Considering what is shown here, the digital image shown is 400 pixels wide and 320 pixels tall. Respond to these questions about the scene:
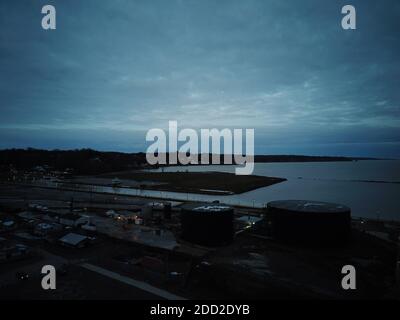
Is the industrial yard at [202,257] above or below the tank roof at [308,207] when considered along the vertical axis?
below

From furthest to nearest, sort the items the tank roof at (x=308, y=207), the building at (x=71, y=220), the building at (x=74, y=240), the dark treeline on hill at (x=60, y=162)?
the dark treeline on hill at (x=60, y=162), the building at (x=71, y=220), the tank roof at (x=308, y=207), the building at (x=74, y=240)

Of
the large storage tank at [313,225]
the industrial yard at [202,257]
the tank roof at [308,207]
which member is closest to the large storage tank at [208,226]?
the industrial yard at [202,257]

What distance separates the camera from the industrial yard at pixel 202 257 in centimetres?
1342

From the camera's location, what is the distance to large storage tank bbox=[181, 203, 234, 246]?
2064 centimetres

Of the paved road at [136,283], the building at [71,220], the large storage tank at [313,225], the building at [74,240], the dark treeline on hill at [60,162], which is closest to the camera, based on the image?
the paved road at [136,283]

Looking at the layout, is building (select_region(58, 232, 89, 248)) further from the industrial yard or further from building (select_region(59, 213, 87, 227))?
building (select_region(59, 213, 87, 227))

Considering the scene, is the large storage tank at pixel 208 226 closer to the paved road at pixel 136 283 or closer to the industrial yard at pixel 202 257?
the industrial yard at pixel 202 257

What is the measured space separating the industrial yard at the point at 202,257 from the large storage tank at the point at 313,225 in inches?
2.7

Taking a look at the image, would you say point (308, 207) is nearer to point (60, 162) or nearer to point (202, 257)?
point (202, 257)

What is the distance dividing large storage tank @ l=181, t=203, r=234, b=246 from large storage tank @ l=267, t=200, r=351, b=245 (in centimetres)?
368

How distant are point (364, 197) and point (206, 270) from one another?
4919cm

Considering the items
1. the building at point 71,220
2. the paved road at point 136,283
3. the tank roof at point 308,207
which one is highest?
the tank roof at point 308,207

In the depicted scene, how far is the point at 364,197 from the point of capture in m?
53.1

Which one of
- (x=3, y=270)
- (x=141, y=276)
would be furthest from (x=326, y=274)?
(x=3, y=270)
